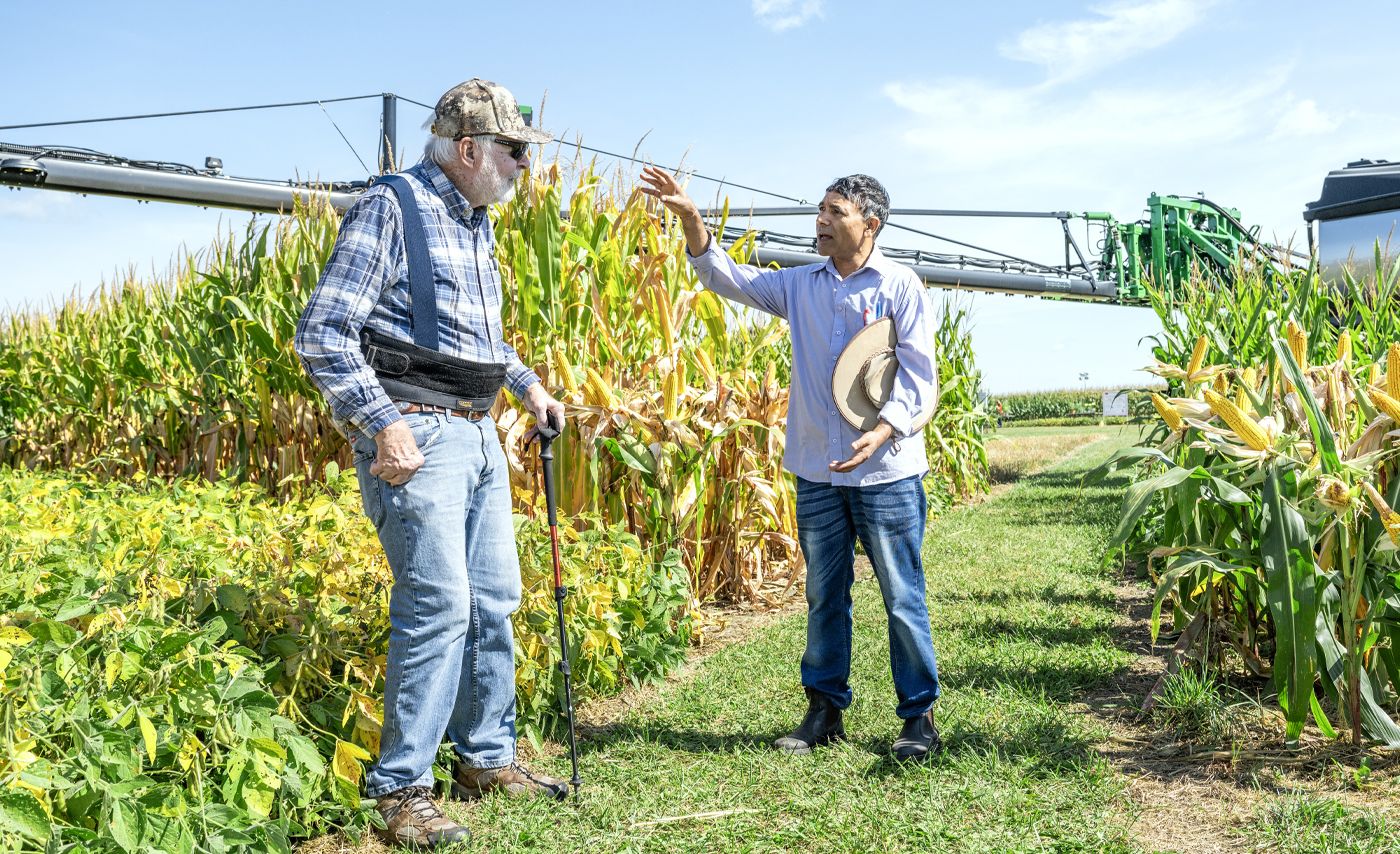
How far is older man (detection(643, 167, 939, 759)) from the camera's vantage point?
3479 millimetres

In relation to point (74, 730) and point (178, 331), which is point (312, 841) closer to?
point (74, 730)

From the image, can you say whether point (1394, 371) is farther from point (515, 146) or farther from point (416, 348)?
point (416, 348)

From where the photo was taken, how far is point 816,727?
364cm

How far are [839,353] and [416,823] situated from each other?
6.23 feet

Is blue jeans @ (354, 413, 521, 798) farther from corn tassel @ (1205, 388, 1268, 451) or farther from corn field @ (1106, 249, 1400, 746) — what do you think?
corn tassel @ (1205, 388, 1268, 451)

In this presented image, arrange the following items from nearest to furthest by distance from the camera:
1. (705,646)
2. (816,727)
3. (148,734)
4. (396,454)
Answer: (148,734), (396,454), (816,727), (705,646)

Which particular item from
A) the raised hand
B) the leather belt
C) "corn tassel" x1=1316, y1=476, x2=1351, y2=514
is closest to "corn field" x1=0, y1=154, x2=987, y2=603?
the raised hand

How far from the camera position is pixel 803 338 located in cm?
369

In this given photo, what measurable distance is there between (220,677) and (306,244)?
11.9 ft

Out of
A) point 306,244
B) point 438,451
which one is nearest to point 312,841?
point 438,451

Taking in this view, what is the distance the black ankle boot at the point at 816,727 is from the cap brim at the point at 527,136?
78.0 inches

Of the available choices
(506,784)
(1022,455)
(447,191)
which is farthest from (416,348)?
(1022,455)

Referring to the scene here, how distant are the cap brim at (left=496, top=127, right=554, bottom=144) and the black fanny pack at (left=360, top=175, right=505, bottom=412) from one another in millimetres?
296

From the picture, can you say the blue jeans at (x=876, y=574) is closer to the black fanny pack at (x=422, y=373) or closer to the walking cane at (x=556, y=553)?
the walking cane at (x=556, y=553)
